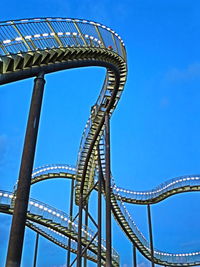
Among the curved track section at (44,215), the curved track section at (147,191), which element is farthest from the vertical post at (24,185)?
the curved track section at (147,191)

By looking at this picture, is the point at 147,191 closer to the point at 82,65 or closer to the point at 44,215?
the point at 44,215

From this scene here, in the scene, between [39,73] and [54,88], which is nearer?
[39,73]

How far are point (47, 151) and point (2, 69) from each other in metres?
179

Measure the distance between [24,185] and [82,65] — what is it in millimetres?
5715

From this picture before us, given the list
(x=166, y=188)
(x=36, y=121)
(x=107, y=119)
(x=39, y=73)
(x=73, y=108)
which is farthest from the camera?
(x=73, y=108)

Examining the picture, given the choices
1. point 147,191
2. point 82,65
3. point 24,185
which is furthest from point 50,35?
point 147,191

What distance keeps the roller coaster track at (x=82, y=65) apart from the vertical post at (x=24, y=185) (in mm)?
708

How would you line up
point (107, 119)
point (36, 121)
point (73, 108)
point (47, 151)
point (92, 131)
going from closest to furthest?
1. point (36, 121)
2. point (107, 119)
3. point (92, 131)
4. point (73, 108)
5. point (47, 151)

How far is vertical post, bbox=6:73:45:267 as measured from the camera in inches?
255

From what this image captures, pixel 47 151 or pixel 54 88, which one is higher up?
pixel 54 88

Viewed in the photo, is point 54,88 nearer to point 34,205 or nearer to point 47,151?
point 47,151

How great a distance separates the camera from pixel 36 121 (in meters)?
8.20

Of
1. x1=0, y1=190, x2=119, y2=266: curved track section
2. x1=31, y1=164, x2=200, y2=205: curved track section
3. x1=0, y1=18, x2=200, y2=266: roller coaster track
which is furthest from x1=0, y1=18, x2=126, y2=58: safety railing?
x1=31, y1=164, x2=200, y2=205: curved track section

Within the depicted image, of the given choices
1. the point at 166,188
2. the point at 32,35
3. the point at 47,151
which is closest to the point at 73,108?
the point at 47,151
